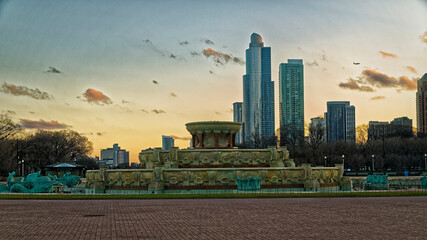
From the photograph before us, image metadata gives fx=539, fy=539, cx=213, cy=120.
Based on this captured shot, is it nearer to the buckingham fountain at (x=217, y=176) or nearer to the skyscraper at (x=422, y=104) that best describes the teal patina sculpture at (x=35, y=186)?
the buckingham fountain at (x=217, y=176)

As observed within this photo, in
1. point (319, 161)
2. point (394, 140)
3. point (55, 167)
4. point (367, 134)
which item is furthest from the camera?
point (367, 134)

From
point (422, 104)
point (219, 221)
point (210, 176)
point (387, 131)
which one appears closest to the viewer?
point (219, 221)

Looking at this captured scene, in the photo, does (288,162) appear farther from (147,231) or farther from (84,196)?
(147,231)

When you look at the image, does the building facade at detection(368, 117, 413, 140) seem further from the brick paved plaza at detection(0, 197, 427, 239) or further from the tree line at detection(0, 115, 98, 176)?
the brick paved plaza at detection(0, 197, 427, 239)

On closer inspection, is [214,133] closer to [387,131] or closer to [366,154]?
[366,154]

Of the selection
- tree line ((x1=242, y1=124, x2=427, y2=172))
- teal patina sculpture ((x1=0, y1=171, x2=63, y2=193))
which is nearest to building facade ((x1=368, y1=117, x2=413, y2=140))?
tree line ((x1=242, y1=124, x2=427, y2=172))

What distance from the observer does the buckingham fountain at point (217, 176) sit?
3303 centimetres

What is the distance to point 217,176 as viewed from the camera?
33.1 m

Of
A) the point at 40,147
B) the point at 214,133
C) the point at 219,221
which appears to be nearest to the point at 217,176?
the point at 214,133

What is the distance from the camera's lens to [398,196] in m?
29.2

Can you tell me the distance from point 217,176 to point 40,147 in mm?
68090

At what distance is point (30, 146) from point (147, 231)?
8212 centimetres

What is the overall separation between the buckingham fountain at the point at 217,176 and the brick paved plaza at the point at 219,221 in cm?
849

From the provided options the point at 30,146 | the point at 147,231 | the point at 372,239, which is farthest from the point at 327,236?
the point at 30,146
